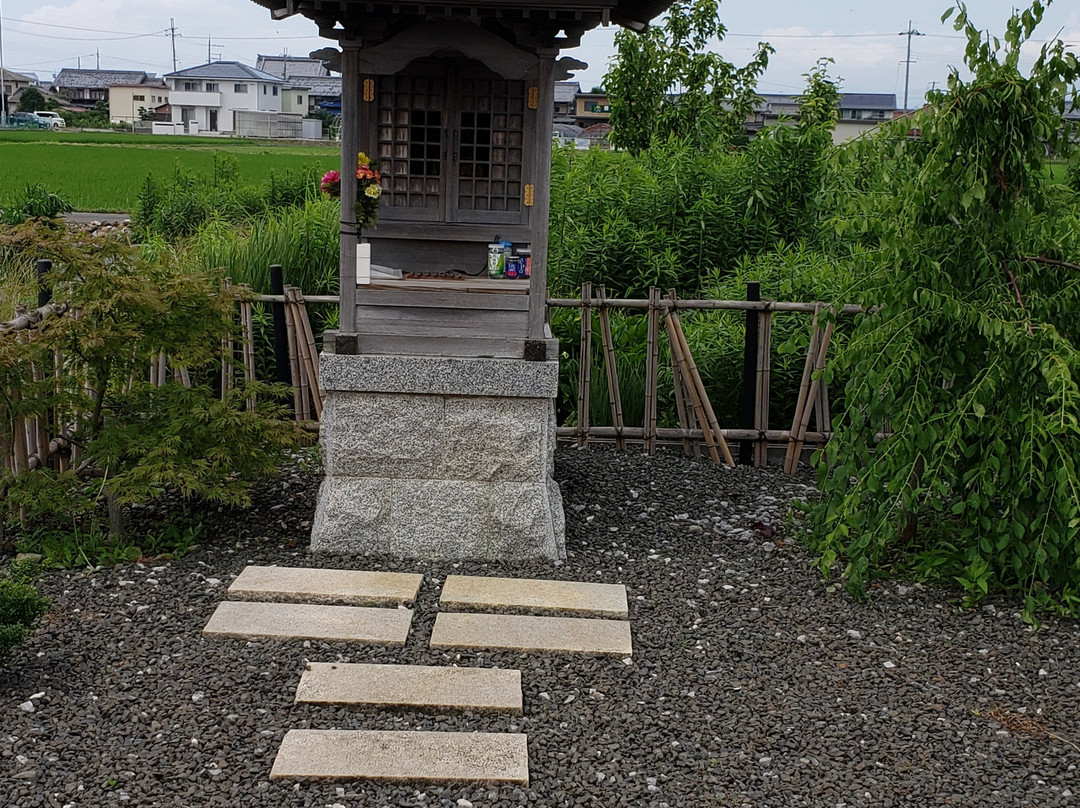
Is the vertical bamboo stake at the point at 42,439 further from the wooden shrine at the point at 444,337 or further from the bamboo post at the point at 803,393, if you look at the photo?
the bamboo post at the point at 803,393

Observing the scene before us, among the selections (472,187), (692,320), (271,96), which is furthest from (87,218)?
(271,96)

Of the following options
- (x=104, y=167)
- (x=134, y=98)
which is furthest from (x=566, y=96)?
(x=134, y=98)

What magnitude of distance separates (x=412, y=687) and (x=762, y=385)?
12.7 ft

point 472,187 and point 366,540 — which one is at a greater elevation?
point 472,187

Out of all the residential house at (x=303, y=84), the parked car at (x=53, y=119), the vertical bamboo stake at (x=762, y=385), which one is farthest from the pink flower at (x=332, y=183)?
the residential house at (x=303, y=84)

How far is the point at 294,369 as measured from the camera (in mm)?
7020

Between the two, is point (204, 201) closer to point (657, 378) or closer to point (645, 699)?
point (657, 378)

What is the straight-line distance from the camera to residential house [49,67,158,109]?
318 ft

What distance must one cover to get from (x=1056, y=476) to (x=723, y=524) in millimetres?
1822

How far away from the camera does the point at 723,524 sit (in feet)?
19.2

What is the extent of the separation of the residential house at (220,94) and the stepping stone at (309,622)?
76478 mm

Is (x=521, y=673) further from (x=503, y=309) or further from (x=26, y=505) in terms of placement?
(x=26, y=505)

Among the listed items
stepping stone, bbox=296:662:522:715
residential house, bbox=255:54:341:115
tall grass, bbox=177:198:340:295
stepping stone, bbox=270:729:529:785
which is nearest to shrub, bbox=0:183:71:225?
tall grass, bbox=177:198:340:295

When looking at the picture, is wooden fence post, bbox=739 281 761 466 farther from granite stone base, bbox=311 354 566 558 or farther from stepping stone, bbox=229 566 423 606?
stepping stone, bbox=229 566 423 606
